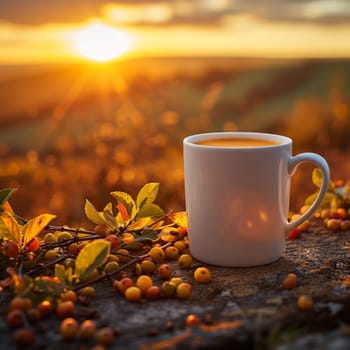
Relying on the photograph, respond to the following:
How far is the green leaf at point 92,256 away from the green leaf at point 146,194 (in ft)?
1.00

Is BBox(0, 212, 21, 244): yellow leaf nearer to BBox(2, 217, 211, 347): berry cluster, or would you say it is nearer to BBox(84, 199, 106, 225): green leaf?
BBox(2, 217, 211, 347): berry cluster

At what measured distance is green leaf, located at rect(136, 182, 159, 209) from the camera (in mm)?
1461

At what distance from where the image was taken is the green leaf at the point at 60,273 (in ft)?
3.87

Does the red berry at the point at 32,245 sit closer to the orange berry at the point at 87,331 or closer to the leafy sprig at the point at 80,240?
the leafy sprig at the point at 80,240

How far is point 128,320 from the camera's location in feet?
3.63

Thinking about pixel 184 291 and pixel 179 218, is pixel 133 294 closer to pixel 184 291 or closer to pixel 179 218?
pixel 184 291

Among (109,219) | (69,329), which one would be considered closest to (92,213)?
(109,219)

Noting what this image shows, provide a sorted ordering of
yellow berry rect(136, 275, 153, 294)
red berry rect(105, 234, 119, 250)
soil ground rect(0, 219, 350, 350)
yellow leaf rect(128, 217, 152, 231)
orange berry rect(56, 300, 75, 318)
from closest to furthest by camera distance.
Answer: soil ground rect(0, 219, 350, 350) < orange berry rect(56, 300, 75, 318) < yellow berry rect(136, 275, 153, 294) < red berry rect(105, 234, 119, 250) < yellow leaf rect(128, 217, 152, 231)

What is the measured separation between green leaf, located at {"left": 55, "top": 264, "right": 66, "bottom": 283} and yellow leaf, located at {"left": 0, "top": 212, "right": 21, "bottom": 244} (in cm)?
19

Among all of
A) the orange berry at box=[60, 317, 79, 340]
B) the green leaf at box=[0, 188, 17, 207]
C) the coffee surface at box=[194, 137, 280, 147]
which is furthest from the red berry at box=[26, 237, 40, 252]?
the coffee surface at box=[194, 137, 280, 147]

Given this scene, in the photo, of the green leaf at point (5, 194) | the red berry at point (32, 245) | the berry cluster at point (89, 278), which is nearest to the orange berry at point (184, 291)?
the berry cluster at point (89, 278)

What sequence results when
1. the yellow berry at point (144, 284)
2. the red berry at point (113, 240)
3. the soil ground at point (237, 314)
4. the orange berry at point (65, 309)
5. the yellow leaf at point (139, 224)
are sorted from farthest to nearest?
the yellow leaf at point (139, 224) < the red berry at point (113, 240) < the yellow berry at point (144, 284) < the orange berry at point (65, 309) < the soil ground at point (237, 314)

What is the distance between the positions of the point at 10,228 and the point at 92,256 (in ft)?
0.85

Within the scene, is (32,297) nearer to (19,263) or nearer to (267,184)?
(19,263)
